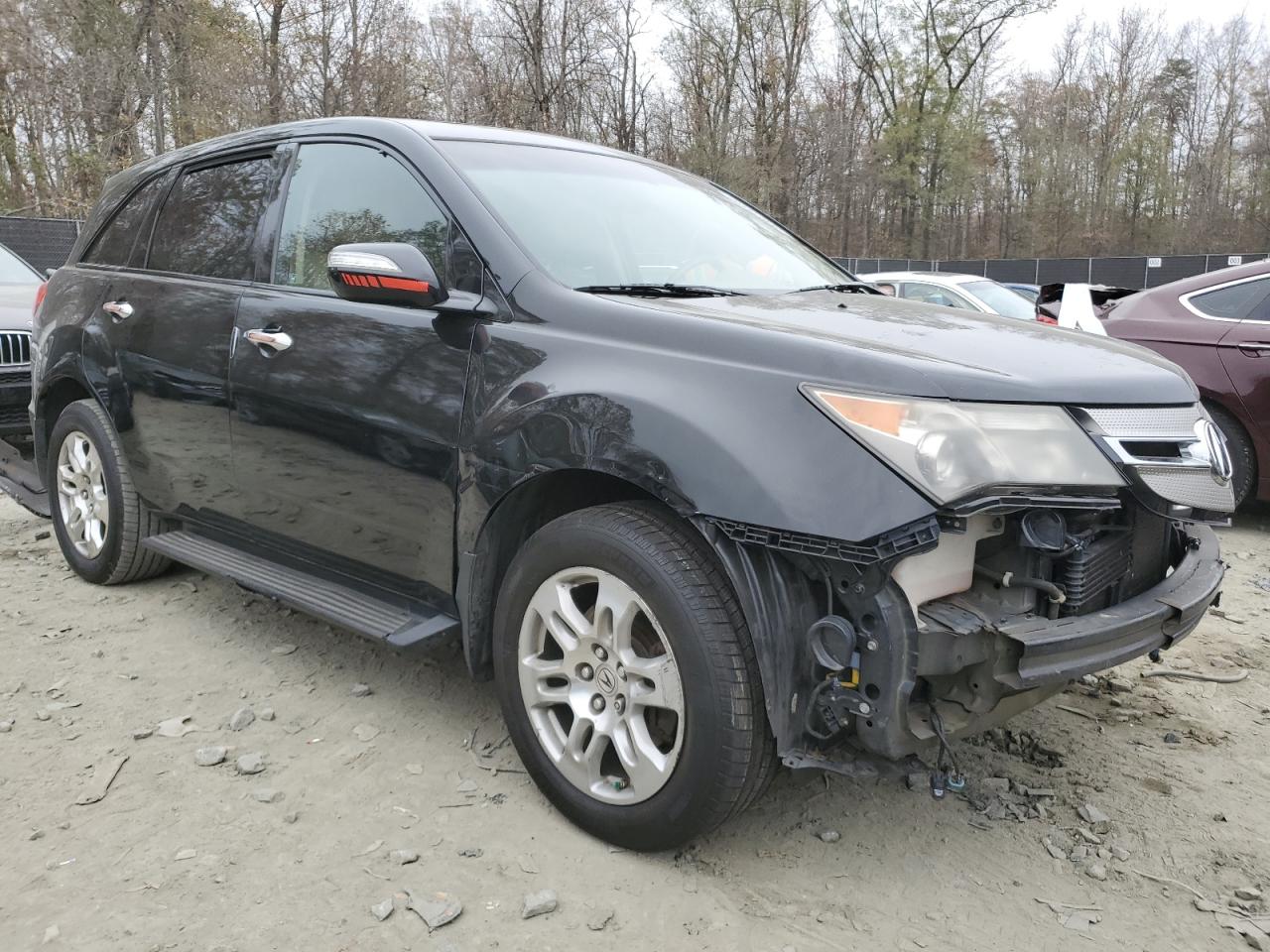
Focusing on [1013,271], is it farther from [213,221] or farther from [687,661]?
[687,661]

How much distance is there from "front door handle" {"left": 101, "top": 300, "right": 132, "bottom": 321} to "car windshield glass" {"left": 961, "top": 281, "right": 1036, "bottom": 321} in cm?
792

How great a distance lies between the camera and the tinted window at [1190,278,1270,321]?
19.4 feet

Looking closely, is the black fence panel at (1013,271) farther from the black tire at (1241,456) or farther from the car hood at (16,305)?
the car hood at (16,305)

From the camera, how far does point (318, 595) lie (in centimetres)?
310

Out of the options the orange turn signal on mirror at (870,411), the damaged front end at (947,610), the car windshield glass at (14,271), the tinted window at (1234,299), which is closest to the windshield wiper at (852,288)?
the orange turn signal on mirror at (870,411)

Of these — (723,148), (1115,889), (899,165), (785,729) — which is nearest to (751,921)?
(785,729)

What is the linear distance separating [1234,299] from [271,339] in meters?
5.63

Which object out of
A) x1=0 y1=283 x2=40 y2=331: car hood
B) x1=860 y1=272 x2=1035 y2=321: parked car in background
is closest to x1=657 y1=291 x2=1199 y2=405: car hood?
x1=0 y1=283 x2=40 y2=331: car hood

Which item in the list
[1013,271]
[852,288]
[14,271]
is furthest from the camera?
[1013,271]

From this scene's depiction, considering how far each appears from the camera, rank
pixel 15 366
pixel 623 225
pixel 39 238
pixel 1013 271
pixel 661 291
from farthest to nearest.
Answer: pixel 1013 271
pixel 39 238
pixel 15 366
pixel 623 225
pixel 661 291

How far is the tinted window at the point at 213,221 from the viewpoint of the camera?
3477 mm

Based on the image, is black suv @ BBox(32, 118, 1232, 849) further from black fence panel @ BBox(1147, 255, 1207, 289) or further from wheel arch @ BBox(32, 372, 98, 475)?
black fence panel @ BBox(1147, 255, 1207, 289)

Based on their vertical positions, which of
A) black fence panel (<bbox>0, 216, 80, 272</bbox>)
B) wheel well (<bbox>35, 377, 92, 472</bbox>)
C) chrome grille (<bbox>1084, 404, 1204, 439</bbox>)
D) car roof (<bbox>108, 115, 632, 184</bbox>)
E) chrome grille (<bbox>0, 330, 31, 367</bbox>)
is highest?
black fence panel (<bbox>0, 216, 80, 272</bbox>)

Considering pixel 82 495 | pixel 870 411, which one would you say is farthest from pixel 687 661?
pixel 82 495
